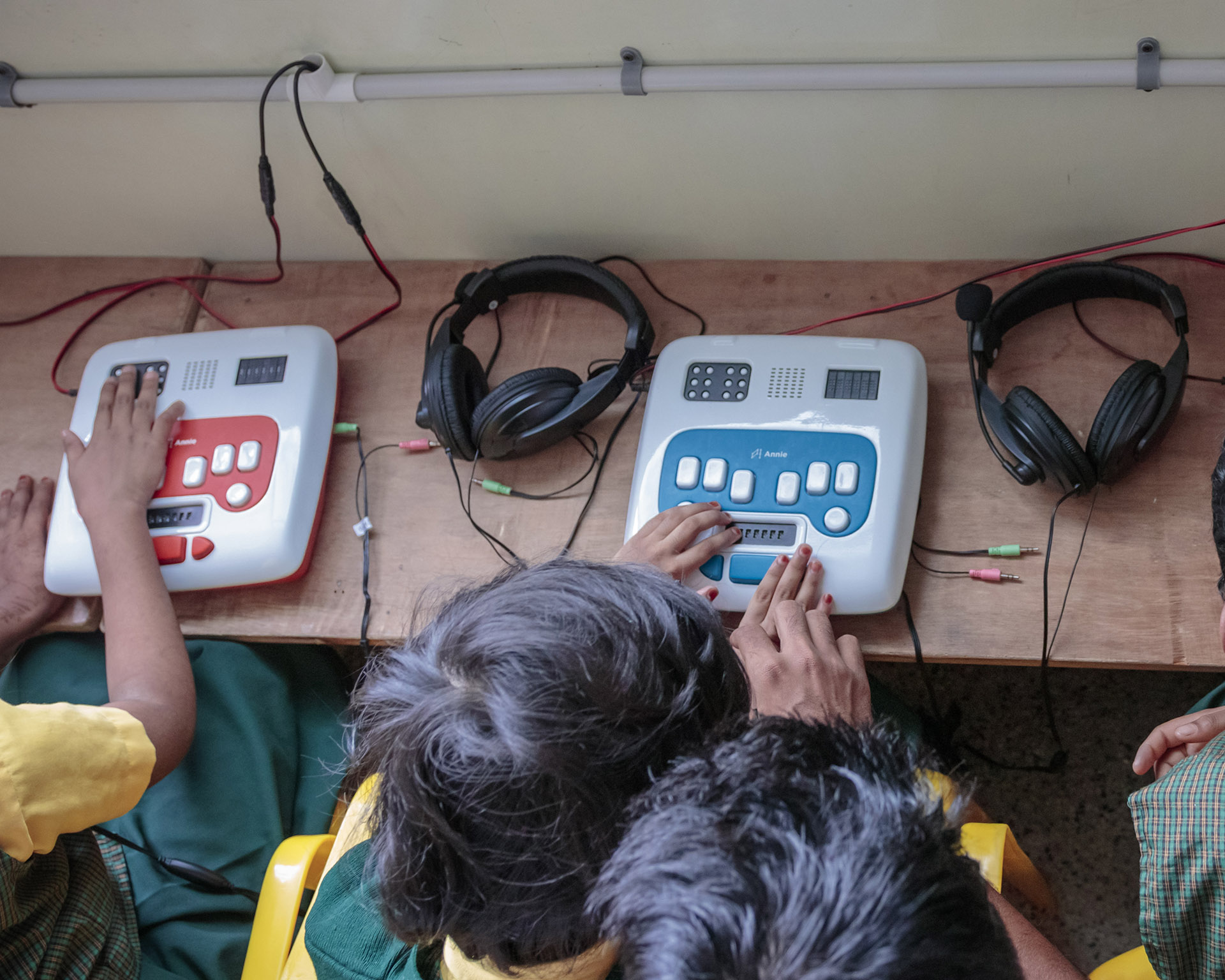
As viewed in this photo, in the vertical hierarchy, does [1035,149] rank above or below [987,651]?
above

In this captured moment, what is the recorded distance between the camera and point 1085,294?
1024 millimetres

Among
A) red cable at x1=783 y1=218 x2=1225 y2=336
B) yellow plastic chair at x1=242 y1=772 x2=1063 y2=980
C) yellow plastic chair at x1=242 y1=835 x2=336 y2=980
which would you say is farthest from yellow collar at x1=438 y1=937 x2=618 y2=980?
red cable at x1=783 y1=218 x2=1225 y2=336

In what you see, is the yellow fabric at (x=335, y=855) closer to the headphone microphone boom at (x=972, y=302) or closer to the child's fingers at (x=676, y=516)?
the child's fingers at (x=676, y=516)

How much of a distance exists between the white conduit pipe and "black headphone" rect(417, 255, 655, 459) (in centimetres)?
20

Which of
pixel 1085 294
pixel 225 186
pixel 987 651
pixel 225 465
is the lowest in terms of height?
pixel 987 651

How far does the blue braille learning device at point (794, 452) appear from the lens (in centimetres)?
90

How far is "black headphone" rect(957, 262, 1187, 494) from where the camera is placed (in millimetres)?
867

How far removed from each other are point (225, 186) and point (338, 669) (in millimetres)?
616

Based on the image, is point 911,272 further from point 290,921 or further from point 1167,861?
point 290,921

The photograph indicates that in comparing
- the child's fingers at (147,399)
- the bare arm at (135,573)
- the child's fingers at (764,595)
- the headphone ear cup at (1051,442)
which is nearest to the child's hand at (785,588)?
the child's fingers at (764,595)

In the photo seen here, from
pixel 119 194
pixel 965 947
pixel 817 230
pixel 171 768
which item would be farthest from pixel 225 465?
pixel 965 947

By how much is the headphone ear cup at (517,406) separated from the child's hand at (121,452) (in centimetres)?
34

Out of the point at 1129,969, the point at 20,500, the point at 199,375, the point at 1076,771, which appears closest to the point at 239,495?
the point at 199,375

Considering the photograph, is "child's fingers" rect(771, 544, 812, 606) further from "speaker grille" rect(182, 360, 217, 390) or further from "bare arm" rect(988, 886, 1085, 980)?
"speaker grille" rect(182, 360, 217, 390)
